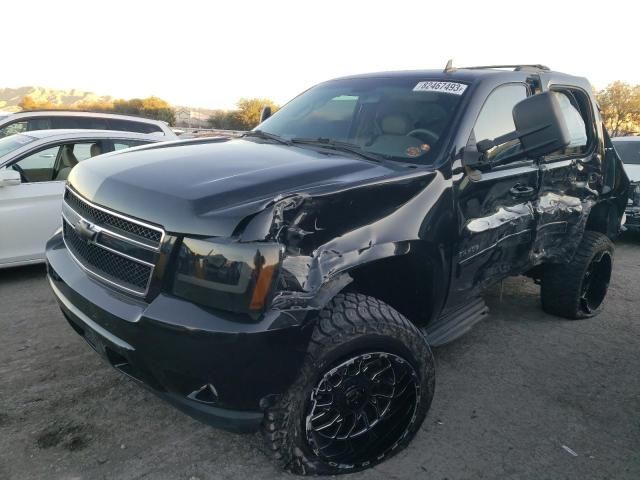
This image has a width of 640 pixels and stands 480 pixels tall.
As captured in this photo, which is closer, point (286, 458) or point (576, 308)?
point (286, 458)

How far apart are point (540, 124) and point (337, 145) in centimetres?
109

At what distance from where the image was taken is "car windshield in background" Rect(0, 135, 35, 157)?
200 inches

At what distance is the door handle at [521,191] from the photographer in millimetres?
3144

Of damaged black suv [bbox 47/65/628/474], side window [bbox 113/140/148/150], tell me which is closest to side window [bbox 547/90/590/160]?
damaged black suv [bbox 47/65/628/474]

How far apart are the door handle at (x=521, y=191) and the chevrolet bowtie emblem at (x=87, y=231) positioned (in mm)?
2350

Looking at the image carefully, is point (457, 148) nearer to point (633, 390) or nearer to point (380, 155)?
point (380, 155)

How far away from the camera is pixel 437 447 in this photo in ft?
8.59

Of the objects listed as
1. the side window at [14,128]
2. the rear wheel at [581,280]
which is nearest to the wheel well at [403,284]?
the rear wheel at [581,280]

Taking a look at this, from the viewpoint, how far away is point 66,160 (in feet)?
18.0

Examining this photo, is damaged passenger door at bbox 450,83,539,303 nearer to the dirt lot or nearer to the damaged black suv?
the damaged black suv

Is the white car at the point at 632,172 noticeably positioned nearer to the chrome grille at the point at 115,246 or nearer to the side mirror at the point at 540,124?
the side mirror at the point at 540,124

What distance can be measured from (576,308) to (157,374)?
143 inches

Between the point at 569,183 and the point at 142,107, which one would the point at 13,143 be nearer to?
the point at 569,183

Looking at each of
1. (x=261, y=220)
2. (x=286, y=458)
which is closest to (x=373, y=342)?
(x=286, y=458)
